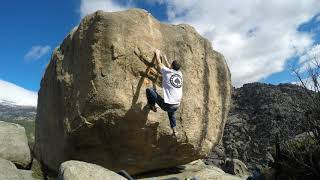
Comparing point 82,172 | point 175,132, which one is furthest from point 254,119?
point 82,172

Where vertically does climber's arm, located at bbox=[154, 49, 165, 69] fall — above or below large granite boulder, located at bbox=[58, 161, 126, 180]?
above

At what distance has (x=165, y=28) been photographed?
1485 centimetres

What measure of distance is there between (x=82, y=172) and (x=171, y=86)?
4.10 m

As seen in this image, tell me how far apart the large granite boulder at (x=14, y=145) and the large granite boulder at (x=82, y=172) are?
7.43 meters

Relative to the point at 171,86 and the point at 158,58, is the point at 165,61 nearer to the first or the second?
the point at 158,58

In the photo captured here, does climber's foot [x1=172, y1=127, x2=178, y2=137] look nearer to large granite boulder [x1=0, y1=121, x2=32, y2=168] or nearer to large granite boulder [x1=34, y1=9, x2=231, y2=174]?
large granite boulder [x1=34, y1=9, x2=231, y2=174]

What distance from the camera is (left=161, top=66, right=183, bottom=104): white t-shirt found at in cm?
1288

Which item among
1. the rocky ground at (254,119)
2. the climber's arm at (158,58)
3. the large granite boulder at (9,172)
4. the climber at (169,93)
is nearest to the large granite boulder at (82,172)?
the climber at (169,93)

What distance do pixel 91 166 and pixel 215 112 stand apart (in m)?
6.72

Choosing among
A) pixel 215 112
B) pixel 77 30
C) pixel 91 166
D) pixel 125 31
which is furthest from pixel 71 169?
pixel 215 112

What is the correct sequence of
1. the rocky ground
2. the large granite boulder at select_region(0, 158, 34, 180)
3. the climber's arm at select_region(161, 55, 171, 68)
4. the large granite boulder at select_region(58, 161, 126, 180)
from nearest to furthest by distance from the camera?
the large granite boulder at select_region(58, 161, 126, 180) → the climber's arm at select_region(161, 55, 171, 68) → the large granite boulder at select_region(0, 158, 34, 180) → the rocky ground

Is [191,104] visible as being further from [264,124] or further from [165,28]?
[264,124]

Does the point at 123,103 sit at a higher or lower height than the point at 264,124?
lower

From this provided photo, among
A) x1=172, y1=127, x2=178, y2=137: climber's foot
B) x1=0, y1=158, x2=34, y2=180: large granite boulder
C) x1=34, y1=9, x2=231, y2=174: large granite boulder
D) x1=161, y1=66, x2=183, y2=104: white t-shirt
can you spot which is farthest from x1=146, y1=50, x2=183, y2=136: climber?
x1=0, y1=158, x2=34, y2=180: large granite boulder
